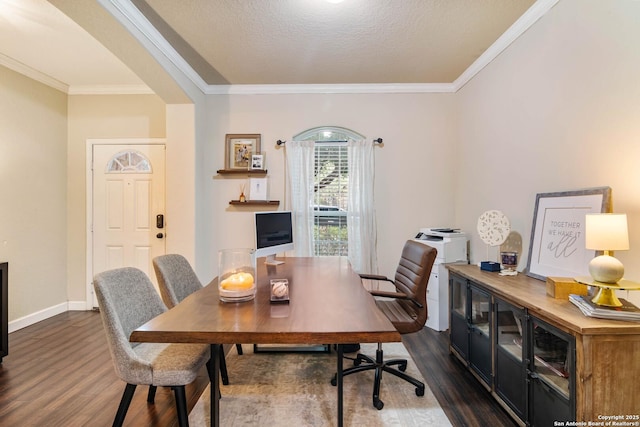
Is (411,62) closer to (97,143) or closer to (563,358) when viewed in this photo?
(563,358)

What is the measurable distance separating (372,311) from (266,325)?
1.60ft

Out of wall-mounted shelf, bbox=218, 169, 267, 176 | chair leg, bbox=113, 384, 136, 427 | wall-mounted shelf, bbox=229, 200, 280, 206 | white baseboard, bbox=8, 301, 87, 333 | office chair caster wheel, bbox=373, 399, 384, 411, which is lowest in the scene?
office chair caster wheel, bbox=373, 399, 384, 411

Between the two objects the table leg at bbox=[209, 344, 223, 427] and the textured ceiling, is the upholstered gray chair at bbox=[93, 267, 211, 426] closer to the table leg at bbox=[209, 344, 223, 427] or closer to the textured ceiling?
the table leg at bbox=[209, 344, 223, 427]

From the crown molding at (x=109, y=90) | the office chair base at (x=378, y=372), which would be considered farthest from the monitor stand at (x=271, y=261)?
the crown molding at (x=109, y=90)

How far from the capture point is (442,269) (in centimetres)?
321

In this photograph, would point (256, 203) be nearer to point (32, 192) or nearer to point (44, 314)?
point (32, 192)

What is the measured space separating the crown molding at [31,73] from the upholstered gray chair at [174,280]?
9.32ft

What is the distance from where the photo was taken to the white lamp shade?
141 centimetres

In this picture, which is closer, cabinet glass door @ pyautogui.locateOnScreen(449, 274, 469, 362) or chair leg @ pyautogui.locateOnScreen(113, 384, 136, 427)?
chair leg @ pyautogui.locateOnScreen(113, 384, 136, 427)

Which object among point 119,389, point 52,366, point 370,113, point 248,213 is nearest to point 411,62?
point 370,113

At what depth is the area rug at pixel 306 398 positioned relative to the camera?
72.6 inches

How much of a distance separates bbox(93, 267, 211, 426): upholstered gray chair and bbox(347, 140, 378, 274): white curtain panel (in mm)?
2263

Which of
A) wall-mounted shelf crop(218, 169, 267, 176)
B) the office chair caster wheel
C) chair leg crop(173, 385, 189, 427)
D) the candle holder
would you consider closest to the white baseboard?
wall-mounted shelf crop(218, 169, 267, 176)

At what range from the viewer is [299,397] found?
6.76 feet
